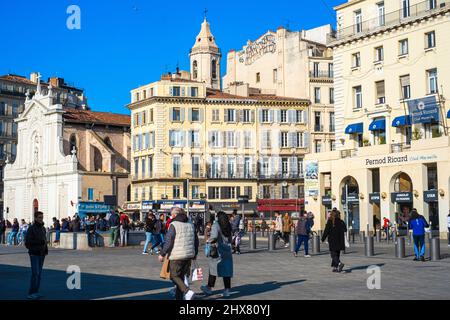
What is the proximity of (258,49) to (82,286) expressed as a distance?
7052 centimetres

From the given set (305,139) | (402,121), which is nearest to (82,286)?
(402,121)

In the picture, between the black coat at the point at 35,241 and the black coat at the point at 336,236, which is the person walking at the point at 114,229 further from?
the black coat at the point at 35,241

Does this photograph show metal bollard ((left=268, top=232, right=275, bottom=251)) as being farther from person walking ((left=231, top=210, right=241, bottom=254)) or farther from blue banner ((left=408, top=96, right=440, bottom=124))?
blue banner ((left=408, top=96, right=440, bottom=124))

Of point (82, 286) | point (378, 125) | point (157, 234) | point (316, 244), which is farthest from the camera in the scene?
point (378, 125)

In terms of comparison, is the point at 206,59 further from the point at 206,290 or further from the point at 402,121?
the point at 206,290

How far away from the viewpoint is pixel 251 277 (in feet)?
65.5

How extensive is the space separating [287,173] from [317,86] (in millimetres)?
9779

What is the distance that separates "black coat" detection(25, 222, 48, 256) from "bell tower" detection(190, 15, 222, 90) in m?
77.8

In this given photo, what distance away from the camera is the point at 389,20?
48.8 m

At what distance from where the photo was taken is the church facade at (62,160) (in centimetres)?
8094

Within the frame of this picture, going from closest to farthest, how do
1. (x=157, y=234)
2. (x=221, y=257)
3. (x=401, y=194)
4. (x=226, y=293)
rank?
(x=226, y=293) → (x=221, y=257) → (x=157, y=234) → (x=401, y=194)
